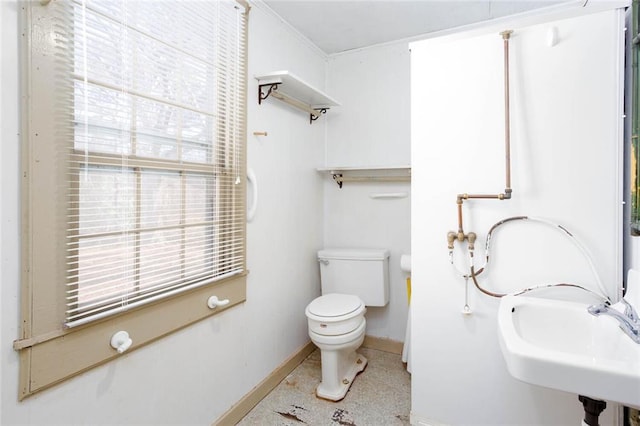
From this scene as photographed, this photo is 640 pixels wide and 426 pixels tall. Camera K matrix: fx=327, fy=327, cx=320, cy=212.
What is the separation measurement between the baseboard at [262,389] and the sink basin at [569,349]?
4.64 feet

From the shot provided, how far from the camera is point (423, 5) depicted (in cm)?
207

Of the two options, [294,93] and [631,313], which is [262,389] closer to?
[631,313]

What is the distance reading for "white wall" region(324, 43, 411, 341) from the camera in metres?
2.57

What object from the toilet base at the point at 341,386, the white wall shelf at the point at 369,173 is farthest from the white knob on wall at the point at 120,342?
the white wall shelf at the point at 369,173

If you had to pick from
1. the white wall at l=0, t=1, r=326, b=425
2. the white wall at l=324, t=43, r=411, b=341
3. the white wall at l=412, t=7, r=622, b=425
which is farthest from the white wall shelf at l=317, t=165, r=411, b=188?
the white wall at l=412, t=7, r=622, b=425

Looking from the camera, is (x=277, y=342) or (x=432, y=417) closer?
(x=432, y=417)

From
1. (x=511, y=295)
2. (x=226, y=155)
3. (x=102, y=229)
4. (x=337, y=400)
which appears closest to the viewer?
(x=102, y=229)

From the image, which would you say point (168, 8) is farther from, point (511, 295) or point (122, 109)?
→ point (511, 295)

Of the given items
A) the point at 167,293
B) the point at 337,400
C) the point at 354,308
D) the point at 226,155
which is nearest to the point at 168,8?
the point at 226,155

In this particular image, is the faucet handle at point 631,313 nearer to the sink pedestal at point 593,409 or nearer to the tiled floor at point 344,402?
the sink pedestal at point 593,409

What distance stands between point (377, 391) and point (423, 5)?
8.13 ft

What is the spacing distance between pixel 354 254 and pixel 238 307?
3.27ft

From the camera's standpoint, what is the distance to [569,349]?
1.29 m

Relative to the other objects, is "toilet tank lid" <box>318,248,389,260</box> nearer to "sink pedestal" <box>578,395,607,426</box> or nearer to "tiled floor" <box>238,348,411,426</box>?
"tiled floor" <box>238,348,411,426</box>
